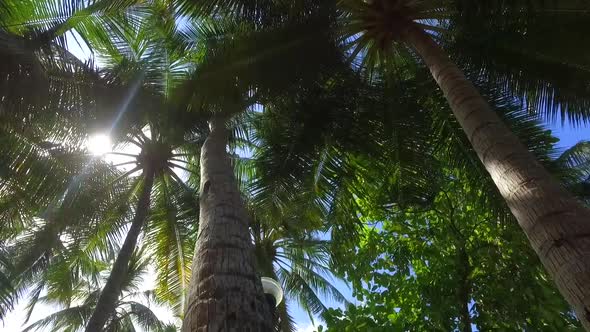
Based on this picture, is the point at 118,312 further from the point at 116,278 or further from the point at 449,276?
the point at 449,276

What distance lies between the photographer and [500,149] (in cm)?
389

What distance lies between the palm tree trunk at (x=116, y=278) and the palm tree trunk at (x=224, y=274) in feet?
15.2

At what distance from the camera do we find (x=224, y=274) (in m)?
2.99

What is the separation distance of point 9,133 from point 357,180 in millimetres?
5523

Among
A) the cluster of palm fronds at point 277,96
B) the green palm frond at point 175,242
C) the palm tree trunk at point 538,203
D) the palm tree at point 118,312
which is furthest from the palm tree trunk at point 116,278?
the palm tree trunk at point 538,203

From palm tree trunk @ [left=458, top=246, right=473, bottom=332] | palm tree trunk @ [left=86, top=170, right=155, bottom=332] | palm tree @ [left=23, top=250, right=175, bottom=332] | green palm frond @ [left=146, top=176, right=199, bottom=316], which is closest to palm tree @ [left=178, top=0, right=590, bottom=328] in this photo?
palm tree trunk @ [left=458, top=246, right=473, bottom=332]

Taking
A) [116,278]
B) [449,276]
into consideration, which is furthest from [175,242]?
[449,276]

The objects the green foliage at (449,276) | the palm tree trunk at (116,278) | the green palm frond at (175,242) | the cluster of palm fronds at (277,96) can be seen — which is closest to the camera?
the green foliage at (449,276)

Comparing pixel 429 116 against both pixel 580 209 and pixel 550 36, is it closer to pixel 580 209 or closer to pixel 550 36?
pixel 550 36

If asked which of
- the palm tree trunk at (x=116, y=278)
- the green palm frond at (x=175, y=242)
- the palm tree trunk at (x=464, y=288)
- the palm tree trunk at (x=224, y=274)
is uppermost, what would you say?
the green palm frond at (x=175, y=242)

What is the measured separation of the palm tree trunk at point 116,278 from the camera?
311 inches

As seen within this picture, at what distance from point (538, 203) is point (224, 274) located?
212cm

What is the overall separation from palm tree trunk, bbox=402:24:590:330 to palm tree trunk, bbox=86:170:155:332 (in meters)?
6.50

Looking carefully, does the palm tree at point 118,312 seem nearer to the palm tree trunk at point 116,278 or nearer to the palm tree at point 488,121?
the palm tree trunk at point 116,278
